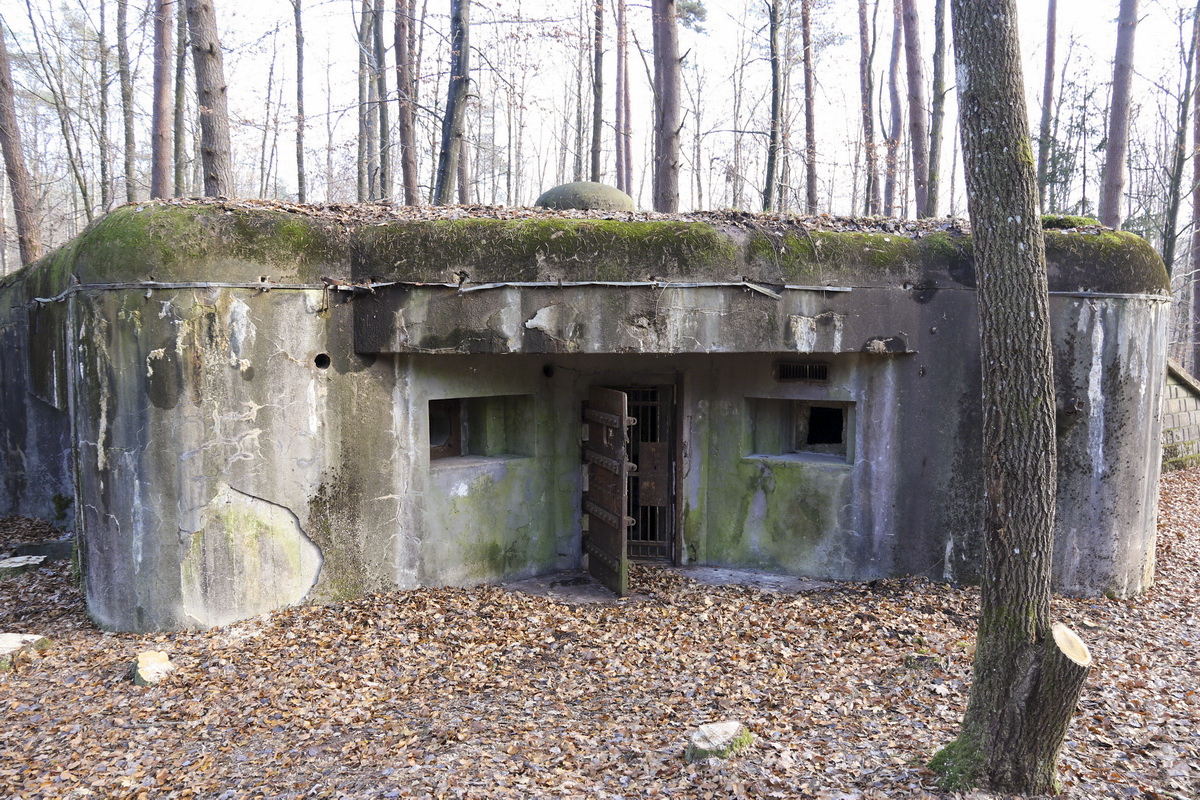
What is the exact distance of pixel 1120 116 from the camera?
37.9 feet

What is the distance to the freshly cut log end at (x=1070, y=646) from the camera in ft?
10.5

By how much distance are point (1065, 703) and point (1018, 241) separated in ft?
6.63

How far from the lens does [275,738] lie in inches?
164

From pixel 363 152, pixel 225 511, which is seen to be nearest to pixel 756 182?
pixel 363 152

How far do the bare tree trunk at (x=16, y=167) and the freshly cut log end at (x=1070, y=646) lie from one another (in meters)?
12.8

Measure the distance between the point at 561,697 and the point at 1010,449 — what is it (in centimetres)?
295

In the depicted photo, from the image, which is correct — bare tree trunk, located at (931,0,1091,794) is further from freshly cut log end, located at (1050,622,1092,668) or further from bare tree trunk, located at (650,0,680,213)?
bare tree trunk, located at (650,0,680,213)

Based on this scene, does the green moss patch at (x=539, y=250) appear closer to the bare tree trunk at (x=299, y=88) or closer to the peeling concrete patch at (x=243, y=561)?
the peeling concrete patch at (x=243, y=561)

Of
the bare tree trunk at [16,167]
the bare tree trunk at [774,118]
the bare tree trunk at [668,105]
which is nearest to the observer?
the bare tree trunk at [668,105]

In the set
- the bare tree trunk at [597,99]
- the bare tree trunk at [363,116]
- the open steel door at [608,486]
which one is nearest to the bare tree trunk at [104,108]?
the bare tree trunk at [363,116]

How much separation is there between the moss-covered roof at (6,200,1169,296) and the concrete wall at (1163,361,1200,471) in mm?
6595

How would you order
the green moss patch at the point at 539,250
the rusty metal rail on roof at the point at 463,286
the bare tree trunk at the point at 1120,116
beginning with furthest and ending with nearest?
the bare tree trunk at the point at 1120,116 < the green moss patch at the point at 539,250 < the rusty metal rail on roof at the point at 463,286

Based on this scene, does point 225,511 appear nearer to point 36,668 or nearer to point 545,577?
point 36,668

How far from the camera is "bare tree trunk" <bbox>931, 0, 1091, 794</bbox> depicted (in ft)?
10.8
